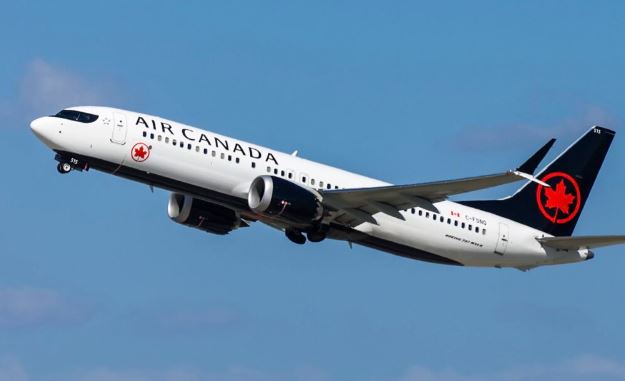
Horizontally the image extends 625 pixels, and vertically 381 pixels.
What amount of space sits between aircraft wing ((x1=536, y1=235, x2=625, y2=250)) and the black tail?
1.94 m

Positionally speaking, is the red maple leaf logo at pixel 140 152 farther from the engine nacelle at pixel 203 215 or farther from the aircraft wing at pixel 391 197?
the aircraft wing at pixel 391 197

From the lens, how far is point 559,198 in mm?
71000

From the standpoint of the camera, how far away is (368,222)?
64.4 meters

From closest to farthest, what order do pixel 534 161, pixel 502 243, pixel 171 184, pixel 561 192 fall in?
1. pixel 534 161
2. pixel 171 184
3. pixel 502 243
4. pixel 561 192

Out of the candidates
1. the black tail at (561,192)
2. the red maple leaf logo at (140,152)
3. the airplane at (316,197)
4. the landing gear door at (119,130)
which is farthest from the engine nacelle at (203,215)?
the black tail at (561,192)

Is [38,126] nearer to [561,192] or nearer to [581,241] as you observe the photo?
[581,241]

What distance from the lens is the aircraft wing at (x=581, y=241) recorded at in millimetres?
63219

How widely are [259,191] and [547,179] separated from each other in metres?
16.9

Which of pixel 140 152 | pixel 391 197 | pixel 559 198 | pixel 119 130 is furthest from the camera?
pixel 559 198

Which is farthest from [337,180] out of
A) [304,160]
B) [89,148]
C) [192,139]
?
[89,148]

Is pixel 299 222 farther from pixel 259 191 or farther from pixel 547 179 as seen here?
pixel 547 179

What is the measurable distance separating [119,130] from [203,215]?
832 centimetres

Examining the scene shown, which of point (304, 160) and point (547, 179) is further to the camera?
point (547, 179)

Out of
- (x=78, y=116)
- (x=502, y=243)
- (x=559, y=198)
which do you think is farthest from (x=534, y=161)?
(x=78, y=116)
